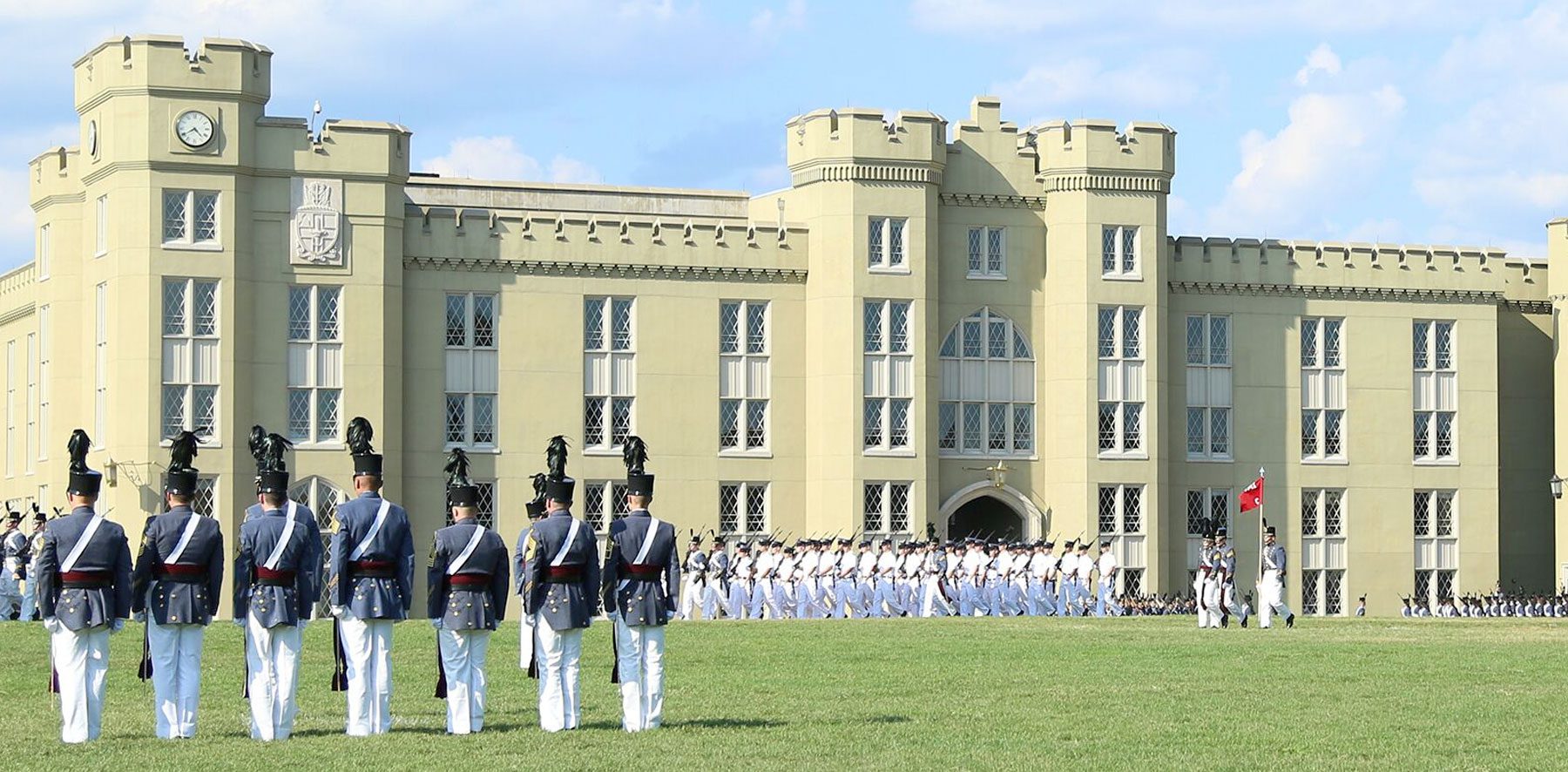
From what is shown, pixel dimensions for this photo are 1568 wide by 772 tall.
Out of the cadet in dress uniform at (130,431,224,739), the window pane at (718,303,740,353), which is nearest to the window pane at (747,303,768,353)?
the window pane at (718,303,740,353)

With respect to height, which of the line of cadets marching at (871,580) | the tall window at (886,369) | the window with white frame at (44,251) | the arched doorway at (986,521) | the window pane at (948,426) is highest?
the window with white frame at (44,251)

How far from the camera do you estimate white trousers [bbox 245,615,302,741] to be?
20.7m

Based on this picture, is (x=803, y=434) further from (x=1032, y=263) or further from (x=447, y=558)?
(x=447, y=558)

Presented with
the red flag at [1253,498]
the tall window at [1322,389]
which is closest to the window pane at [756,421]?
the red flag at [1253,498]

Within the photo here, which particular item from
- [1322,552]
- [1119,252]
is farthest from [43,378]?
[1322,552]

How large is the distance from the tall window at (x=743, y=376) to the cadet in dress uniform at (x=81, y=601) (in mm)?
40731

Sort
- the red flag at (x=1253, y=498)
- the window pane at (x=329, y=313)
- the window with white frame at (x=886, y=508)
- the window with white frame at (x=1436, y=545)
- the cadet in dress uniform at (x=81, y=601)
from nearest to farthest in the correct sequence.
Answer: the cadet in dress uniform at (x=81, y=601), the red flag at (x=1253, y=498), the window pane at (x=329, y=313), the window with white frame at (x=886, y=508), the window with white frame at (x=1436, y=545)

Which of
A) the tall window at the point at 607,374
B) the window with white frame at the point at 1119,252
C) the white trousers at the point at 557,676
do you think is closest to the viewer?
the white trousers at the point at 557,676

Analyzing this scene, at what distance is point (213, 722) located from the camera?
22.7 m

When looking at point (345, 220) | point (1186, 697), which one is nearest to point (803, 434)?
point (345, 220)

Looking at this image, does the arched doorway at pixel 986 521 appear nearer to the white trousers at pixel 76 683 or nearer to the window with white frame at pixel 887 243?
the window with white frame at pixel 887 243

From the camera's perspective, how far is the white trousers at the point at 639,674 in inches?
851

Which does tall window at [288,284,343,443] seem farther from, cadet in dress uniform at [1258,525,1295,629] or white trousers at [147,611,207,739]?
white trousers at [147,611,207,739]

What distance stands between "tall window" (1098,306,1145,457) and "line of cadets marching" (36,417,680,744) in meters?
41.2
